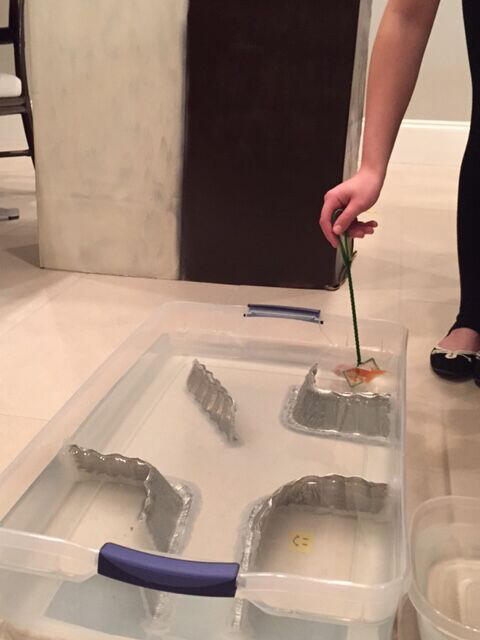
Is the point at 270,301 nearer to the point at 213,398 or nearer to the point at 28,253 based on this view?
the point at 213,398

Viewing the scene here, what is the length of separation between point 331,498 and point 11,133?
2.51m

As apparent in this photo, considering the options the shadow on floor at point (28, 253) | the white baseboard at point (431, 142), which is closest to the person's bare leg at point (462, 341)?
the shadow on floor at point (28, 253)

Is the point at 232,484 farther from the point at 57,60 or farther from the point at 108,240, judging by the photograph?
the point at 57,60

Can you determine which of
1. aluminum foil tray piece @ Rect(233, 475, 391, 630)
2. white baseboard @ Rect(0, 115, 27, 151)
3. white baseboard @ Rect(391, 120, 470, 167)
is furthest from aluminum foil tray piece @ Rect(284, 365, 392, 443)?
white baseboard @ Rect(0, 115, 27, 151)

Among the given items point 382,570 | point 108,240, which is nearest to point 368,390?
point 382,570

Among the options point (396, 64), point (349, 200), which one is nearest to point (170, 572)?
point (349, 200)

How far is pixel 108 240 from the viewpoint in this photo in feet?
4.41

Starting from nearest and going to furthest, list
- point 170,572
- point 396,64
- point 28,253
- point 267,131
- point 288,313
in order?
point 170,572, point 396,64, point 288,313, point 267,131, point 28,253

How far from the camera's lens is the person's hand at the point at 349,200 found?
2.21 ft

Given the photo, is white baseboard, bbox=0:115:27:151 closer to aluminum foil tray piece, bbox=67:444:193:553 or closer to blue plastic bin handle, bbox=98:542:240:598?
aluminum foil tray piece, bbox=67:444:193:553

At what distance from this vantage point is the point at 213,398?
82 centimetres

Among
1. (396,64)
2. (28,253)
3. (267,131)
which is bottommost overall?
(28,253)

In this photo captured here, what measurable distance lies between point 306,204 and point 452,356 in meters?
0.40

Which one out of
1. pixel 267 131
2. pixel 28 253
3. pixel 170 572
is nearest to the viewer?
pixel 170 572
